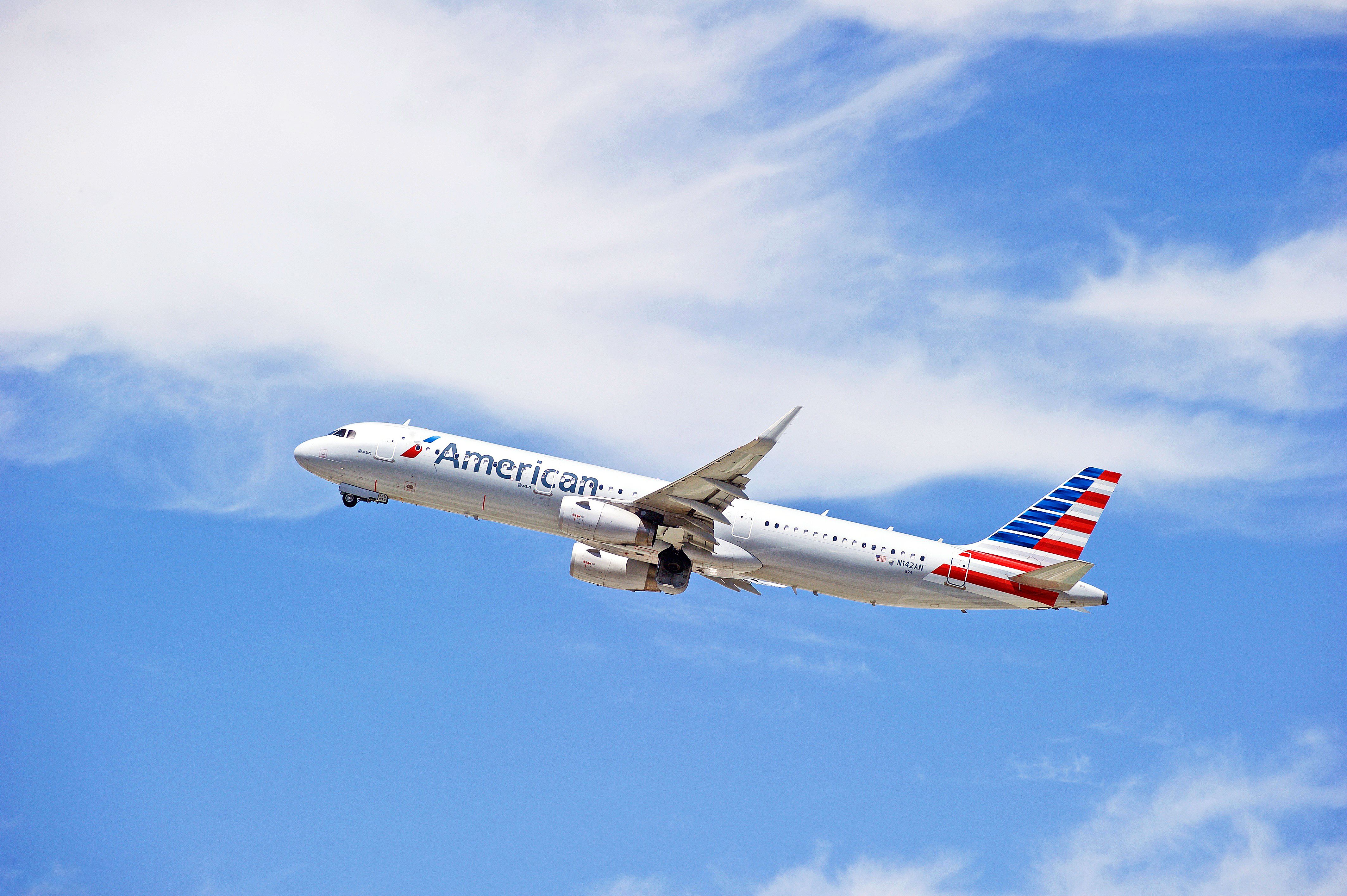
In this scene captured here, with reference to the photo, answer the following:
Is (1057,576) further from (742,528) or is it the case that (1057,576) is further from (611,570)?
(611,570)

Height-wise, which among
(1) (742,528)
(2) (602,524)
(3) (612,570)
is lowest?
(3) (612,570)

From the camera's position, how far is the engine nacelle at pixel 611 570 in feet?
157

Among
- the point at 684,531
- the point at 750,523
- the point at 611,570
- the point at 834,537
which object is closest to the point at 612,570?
the point at 611,570

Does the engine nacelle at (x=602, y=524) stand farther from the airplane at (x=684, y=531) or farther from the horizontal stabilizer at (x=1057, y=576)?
the horizontal stabilizer at (x=1057, y=576)

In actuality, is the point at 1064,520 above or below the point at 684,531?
above

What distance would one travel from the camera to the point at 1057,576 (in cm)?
4362

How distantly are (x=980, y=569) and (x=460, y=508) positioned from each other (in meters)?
22.3

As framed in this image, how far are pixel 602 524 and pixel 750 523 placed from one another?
6.35 meters

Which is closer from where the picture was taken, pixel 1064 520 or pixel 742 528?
pixel 742 528

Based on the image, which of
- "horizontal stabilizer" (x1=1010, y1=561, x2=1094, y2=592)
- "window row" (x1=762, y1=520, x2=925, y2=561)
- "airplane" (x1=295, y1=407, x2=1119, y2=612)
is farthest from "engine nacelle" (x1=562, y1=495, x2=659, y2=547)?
"horizontal stabilizer" (x1=1010, y1=561, x2=1094, y2=592)

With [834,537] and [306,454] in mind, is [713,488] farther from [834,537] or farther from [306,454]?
[306,454]

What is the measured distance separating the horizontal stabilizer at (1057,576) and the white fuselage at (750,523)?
72 centimetres

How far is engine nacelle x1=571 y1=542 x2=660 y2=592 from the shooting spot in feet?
157

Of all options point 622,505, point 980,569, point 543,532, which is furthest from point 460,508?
point 980,569
